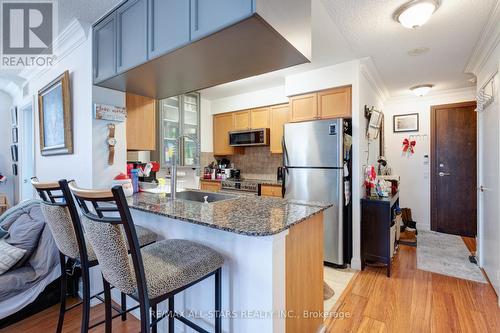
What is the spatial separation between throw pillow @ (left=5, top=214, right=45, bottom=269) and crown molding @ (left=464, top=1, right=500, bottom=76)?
3.89 meters

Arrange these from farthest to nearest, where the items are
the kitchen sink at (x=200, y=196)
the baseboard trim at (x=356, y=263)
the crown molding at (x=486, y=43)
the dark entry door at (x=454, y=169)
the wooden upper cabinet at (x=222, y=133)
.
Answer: the wooden upper cabinet at (x=222, y=133) → the dark entry door at (x=454, y=169) → the baseboard trim at (x=356, y=263) → the kitchen sink at (x=200, y=196) → the crown molding at (x=486, y=43)

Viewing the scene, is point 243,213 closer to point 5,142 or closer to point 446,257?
point 446,257

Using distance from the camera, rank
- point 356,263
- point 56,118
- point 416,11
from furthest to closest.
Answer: point 356,263 < point 56,118 < point 416,11

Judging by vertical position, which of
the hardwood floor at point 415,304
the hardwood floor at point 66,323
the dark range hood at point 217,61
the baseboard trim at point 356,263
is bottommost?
the hardwood floor at point 415,304

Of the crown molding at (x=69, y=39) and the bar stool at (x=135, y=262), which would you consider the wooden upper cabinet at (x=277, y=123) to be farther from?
the bar stool at (x=135, y=262)

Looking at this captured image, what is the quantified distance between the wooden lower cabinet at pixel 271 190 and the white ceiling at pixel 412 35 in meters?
1.87

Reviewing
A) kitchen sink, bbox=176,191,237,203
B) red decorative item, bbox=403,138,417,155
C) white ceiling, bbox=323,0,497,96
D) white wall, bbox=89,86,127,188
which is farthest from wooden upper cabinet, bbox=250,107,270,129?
red decorative item, bbox=403,138,417,155

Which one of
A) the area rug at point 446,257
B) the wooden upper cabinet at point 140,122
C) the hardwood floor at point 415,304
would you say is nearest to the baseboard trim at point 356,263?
the hardwood floor at point 415,304

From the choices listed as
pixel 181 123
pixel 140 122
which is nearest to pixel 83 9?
pixel 140 122

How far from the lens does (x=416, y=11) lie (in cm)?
178

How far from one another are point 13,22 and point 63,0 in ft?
2.50

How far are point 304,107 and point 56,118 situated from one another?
2751 mm

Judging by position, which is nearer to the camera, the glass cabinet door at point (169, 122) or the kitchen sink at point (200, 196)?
the kitchen sink at point (200, 196)

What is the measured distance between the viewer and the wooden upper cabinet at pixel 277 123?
3.76m
